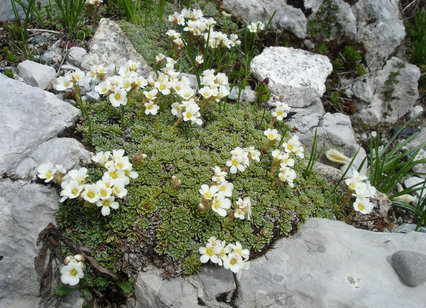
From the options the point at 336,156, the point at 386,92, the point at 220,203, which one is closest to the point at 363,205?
the point at 336,156

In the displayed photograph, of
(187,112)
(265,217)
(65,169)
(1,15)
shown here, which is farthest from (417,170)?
(1,15)

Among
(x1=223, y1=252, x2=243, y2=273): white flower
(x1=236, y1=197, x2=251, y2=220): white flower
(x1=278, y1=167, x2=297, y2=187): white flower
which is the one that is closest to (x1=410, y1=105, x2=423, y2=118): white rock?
(x1=278, y1=167, x2=297, y2=187): white flower

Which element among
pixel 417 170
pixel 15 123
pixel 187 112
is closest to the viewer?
pixel 15 123

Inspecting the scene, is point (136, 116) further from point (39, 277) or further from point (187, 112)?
point (39, 277)

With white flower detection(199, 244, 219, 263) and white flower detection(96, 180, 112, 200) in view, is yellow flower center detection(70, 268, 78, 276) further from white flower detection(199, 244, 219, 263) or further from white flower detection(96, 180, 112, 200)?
white flower detection(199, 244, 219, 263)

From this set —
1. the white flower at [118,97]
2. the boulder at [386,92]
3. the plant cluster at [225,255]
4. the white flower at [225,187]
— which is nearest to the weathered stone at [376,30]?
the boulder at [386,92]

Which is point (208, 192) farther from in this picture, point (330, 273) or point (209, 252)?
point (330, 273)

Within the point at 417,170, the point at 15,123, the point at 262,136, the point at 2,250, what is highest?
the point at 15,123
